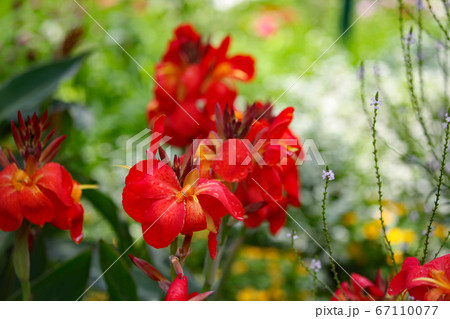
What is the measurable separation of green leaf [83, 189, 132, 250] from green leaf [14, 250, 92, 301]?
0.18m

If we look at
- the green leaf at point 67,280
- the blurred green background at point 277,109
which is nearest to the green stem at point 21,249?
the green leaf at point 67,280

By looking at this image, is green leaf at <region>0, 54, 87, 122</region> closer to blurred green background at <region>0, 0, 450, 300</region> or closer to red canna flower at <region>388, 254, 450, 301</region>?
blurred green background at <region>0, 0, 450, 300</region>

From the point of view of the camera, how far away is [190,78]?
3.67 feet

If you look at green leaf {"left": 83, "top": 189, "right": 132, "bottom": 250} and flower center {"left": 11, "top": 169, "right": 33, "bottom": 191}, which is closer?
flower center {"left": 11, "top": 169, "right": 33, "bottom": 191}

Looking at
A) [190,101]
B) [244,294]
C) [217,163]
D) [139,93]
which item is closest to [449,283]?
[217,163]

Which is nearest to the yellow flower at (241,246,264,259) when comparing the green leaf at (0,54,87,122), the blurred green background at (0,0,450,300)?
the blurred green background at (0,0,450,300)

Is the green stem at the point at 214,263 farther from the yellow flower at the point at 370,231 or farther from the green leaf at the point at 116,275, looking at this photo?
the yellow flower at the point at 370,231

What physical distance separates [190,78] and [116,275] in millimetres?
506

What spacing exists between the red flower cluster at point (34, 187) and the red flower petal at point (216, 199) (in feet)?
0.60

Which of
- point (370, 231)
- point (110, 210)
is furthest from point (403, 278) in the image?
point (370, 231)

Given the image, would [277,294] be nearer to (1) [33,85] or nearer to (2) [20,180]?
(1) [33,85]

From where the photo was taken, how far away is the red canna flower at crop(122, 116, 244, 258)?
54cm

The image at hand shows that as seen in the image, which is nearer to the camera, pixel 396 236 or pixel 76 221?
pixel 76 221
